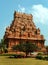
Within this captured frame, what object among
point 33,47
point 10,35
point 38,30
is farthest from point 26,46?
point 38,30

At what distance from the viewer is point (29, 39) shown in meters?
61.7

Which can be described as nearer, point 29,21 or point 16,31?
point 16,31

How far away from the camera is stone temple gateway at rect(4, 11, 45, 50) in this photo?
6058cm

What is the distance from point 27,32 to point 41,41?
514 centimetres

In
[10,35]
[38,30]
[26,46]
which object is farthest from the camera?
[38,30]

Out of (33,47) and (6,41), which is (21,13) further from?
(33,47)

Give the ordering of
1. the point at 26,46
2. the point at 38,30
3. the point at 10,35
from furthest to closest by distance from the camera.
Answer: the point at 38,30
the point at 10,35
the point at 26,46

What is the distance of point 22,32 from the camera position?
204ft

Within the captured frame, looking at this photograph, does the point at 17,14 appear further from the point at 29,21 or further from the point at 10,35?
the point at 10,35

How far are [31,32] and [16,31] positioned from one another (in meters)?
4.69

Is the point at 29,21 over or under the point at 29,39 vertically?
over

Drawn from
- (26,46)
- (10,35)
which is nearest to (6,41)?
(10,35)

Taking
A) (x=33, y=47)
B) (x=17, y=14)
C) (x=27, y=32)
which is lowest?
(x=33, y=47)

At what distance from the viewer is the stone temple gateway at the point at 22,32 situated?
199 ft
